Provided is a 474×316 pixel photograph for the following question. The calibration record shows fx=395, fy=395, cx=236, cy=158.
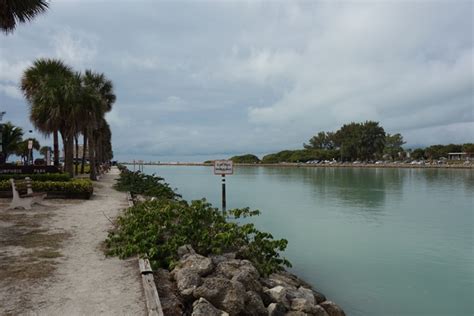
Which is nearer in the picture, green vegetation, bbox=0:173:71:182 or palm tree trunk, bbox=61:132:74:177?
green vegetation, bbox=0:173:71:182

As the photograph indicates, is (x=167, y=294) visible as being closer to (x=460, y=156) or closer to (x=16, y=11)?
(x=16, y=11)

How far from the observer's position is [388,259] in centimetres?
1099

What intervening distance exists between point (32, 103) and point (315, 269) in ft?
62.1

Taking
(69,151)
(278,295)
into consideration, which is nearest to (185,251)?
(278,295)

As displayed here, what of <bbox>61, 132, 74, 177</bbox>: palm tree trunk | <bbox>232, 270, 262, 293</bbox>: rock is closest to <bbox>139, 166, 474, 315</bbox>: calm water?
<bbox>232, 270, 262, 293</bbox>: rock

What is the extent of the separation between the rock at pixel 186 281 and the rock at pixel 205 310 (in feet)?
1.90

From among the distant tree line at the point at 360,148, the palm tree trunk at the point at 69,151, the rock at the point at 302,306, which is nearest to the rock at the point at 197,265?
the rock at the point at 302,306

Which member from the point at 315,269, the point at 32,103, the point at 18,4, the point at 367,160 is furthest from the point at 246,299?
the point at 367,160

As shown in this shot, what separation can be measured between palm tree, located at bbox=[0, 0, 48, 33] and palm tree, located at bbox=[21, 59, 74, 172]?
11.2 m

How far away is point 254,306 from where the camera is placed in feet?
17.6

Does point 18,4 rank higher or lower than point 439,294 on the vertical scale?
higher

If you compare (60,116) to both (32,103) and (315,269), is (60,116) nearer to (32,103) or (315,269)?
(32,103)

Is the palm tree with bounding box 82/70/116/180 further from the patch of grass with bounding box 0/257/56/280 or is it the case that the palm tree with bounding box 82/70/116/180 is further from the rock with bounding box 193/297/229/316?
the rock with bounding box 193/297/229/316

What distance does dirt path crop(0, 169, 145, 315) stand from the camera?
462 cm
